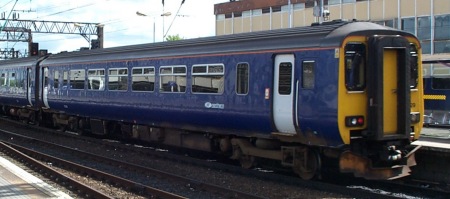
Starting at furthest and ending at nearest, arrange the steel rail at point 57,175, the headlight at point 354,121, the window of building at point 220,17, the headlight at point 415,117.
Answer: the window of building at point 220,17
the headlight at point 415,117
the steel rail at point 57,175
the headlight at point 354,121

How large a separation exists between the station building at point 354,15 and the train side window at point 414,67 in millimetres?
16153

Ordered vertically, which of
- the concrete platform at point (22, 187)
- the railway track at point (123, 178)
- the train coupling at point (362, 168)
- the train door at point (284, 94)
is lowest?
the railway track at point (123, 178)

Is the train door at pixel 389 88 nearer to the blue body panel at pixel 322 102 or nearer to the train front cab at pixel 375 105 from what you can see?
the train front cab at pixel 375 105

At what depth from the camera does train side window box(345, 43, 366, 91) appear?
9375 millimetres

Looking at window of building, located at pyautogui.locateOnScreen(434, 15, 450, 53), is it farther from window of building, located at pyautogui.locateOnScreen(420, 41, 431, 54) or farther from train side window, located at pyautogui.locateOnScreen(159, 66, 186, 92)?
train side window, located at pyautogui.locateOnScreen(159, 66, 186, 92)

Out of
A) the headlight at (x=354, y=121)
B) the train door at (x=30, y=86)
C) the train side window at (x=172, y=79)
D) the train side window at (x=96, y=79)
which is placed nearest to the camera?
the headlight at (x=354, y=121)

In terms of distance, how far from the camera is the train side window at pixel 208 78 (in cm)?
1202

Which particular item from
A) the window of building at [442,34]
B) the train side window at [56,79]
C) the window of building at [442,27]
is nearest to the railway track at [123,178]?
the train side window at [56,79]

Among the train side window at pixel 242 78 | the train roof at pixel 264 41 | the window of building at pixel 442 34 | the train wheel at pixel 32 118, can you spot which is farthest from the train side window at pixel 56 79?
the window of building at pixel 442 34

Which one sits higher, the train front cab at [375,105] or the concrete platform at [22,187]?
the train front cab at [375,105]

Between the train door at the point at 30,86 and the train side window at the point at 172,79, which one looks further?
the train door at the point at 30,86

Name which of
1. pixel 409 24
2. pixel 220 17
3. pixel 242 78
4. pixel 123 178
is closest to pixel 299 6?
pixel 220 17

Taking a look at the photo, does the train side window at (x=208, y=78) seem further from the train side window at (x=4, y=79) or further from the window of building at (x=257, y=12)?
the window of building at (x=257, y=12)

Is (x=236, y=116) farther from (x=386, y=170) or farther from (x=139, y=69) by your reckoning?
(x=139, y=69)
